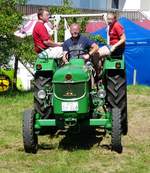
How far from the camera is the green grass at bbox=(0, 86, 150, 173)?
7.09 metres

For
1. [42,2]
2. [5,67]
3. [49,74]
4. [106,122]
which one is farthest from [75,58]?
[42,2]

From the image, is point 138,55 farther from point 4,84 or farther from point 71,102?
point 71,102

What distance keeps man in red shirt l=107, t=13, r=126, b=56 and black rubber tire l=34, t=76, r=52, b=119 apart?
4.62 feet

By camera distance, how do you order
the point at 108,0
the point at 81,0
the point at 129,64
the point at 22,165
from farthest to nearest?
the point at 108,0
the point at 81,0
the point at 129,64
the point at 22,165

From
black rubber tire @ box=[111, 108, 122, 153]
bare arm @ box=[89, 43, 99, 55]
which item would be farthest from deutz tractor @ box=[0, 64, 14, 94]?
black rubber tire @ box=[111, 108, 122, 153]

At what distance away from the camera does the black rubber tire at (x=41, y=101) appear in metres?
8.55

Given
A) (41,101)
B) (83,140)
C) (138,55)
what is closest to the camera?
(41,101)

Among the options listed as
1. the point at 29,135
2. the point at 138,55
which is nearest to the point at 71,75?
the point at 29,135

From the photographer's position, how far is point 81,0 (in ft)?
98.9

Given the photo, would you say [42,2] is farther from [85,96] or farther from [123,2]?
[85,96]

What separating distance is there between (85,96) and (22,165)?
1.31 metres

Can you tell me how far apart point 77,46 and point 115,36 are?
1.61 meters

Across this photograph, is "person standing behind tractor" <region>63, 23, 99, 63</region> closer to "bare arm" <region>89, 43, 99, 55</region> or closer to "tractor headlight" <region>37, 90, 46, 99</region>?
"bare arm" <region>89, 43, 99, 55</region>

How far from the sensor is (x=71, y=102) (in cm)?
775
